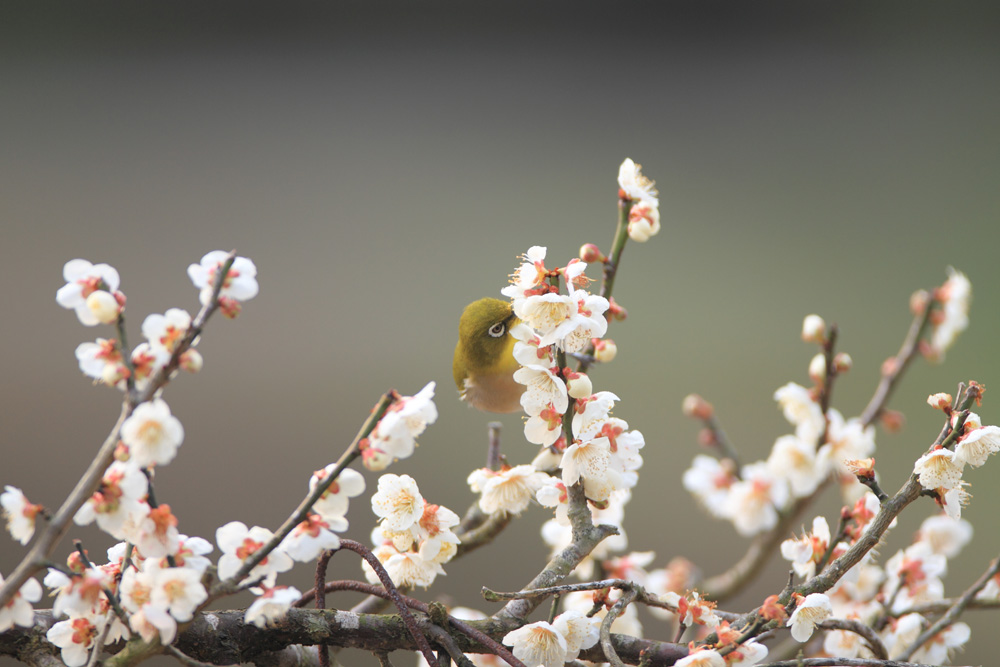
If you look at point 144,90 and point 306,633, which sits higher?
point 144,90

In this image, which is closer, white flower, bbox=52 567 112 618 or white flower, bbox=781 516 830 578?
white flower, bbox=52 567 112 618

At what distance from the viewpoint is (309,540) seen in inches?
12.0

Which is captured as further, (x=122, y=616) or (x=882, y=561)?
(x=882, y=561)

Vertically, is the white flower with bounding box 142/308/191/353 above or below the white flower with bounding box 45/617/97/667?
above

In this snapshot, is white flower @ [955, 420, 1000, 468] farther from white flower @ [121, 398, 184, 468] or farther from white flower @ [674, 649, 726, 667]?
white flower @ [121, 398, 184, 468]

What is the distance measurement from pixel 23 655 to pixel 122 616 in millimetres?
93

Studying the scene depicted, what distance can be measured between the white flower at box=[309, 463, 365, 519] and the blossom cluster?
68 mm

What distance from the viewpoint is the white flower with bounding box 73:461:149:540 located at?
0.27 meters

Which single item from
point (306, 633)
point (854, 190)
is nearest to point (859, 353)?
point (854, 190)

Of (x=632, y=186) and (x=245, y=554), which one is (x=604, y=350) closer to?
(x=632, y=186)

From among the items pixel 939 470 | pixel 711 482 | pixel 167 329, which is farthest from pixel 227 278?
pixel 711 482

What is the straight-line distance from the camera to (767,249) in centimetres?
207

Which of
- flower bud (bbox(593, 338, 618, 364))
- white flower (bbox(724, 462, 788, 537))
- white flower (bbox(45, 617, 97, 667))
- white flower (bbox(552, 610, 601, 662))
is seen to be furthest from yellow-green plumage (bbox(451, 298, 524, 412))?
white flower (bbox(724, 462, 788, 537))

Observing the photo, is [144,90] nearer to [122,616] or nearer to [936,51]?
[122,616]
